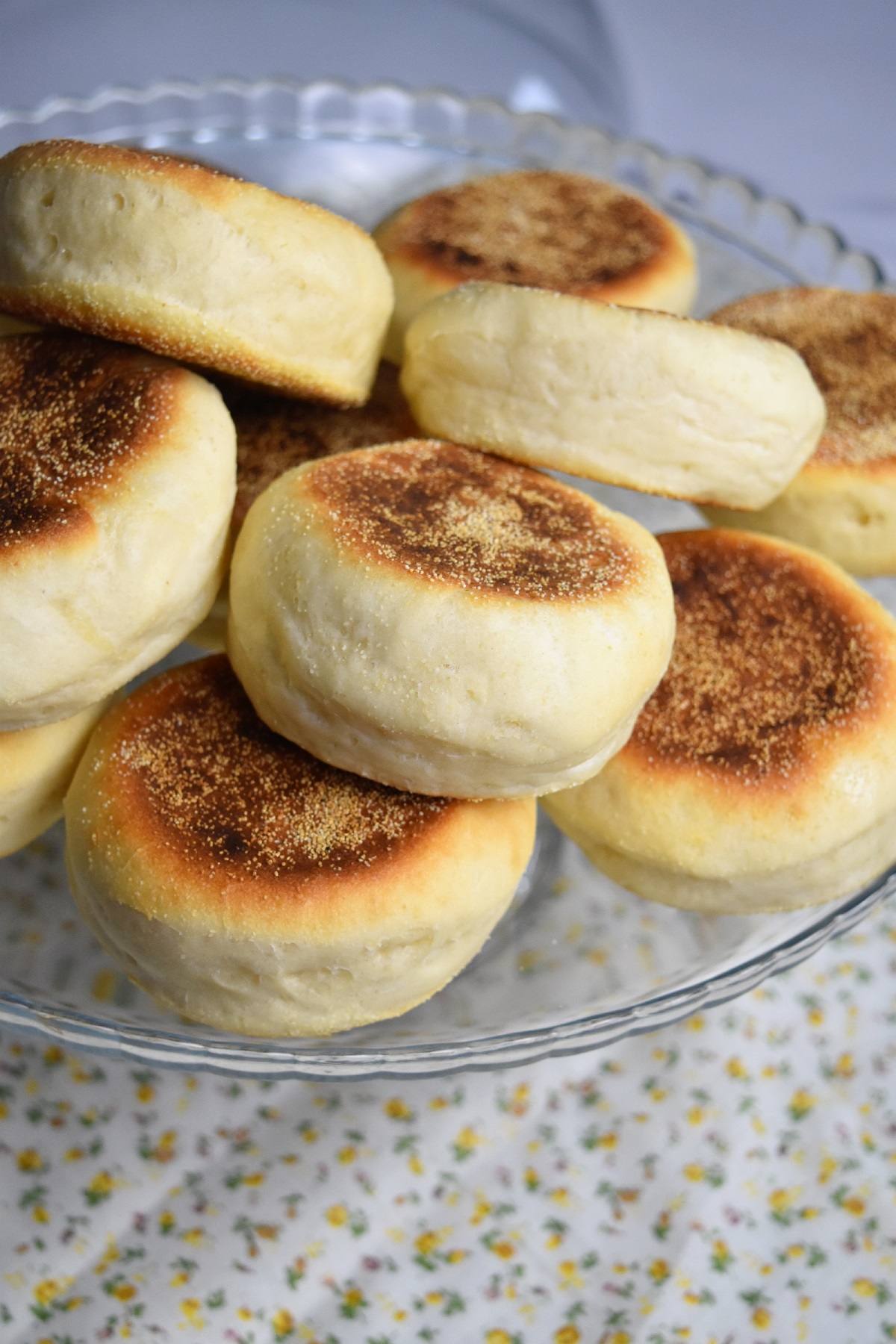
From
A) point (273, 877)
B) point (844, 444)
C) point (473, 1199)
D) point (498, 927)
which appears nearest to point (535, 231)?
point (844, 444)

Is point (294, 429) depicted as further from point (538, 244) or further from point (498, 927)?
point (498, 927)

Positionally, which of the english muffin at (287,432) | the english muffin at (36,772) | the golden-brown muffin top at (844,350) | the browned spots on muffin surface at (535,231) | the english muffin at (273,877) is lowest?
the english muffin at (36,772)

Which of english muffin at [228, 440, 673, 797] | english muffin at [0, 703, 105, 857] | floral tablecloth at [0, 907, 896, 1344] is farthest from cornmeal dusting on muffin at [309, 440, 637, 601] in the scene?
floral tablecloth at [0, 907, 896, 1344]

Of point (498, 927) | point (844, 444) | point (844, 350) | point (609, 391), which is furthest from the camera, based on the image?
point (844, 350)

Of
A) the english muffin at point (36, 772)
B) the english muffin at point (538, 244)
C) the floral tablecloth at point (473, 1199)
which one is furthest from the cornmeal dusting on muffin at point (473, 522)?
the floral tablecloth at point (473, 1199)

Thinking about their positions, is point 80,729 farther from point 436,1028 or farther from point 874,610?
point 874,610

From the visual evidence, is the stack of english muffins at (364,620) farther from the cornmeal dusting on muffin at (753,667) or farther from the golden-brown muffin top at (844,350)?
the golden-brown muffin top at (844,350)

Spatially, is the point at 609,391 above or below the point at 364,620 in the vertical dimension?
→ above

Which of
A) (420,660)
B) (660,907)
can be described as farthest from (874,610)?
(420,660)
